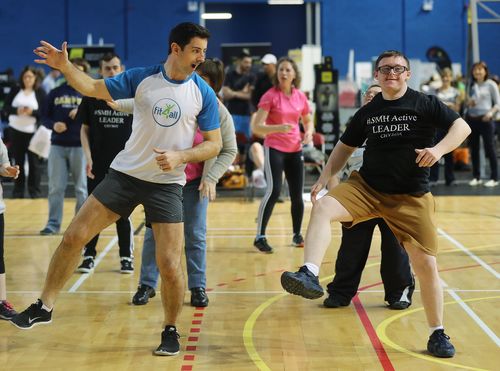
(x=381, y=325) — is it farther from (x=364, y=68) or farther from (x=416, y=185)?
(x=364, y=68)

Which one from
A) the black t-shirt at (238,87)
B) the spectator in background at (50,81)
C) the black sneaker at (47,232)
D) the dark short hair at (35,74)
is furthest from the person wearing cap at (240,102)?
the black sneaker at (47,232)

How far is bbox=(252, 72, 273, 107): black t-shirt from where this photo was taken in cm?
1380

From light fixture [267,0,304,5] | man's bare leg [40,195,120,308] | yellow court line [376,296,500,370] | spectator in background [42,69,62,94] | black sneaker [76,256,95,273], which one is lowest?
yellow court line [376,296,500,370]

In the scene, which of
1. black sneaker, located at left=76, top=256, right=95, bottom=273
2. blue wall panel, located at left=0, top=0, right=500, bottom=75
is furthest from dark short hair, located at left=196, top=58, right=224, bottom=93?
blue wall panel, located at left=0, top=0, right=500, bottom=75

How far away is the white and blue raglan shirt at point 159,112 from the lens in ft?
18.1

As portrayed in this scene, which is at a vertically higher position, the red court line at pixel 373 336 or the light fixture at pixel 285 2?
the light fixture at pixel 285 2

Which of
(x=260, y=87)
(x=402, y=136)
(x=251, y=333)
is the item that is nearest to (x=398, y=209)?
(x=402, y=136)

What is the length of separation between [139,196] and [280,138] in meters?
4.02

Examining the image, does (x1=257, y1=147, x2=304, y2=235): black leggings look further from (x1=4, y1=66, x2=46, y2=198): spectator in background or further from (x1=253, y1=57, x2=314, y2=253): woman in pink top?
(x1=4, y1=66, x2=46, y2=198): spectator in background

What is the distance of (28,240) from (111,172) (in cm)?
519

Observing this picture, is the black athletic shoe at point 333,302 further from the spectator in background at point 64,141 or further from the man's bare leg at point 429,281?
the spectator in background at point 64,141

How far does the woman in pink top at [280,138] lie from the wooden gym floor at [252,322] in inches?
21.9

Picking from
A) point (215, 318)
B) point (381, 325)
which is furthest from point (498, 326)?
point (215, 318)

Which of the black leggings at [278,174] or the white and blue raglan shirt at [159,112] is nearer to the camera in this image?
the white and blue raglan shirt at [159,112]
